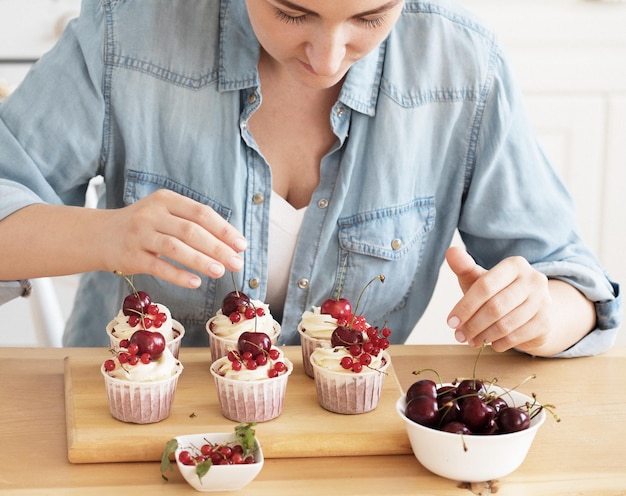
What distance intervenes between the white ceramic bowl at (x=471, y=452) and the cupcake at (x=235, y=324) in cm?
34

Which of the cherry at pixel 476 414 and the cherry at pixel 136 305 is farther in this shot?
the cherry at pixel 136 305

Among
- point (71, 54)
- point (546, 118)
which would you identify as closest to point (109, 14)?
point (71, 54)

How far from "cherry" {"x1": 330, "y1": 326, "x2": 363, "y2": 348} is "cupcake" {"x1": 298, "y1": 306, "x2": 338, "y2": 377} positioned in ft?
0.13

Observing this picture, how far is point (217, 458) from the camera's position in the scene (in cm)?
111

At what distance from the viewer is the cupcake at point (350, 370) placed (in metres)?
1.28

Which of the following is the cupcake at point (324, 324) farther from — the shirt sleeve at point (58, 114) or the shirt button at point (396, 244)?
the shirt sleeve at point (58, 114)

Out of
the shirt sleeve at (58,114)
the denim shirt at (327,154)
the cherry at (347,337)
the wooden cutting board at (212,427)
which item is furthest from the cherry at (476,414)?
the shirt sleeve at (58,114)

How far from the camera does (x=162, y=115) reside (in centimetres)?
159

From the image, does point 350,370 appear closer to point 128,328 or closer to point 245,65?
point 128,328

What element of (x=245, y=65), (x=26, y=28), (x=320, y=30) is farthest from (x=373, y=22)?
(x=26, y=28)

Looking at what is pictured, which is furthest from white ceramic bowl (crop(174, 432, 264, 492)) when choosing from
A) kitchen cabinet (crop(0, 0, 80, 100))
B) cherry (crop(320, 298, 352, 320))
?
kitchen cabinet (crop(0, 0, 80, 100))

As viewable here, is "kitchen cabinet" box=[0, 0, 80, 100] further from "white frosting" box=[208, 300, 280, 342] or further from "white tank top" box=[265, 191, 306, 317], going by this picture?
"white frosting" box=[208, 300, 280, 342]

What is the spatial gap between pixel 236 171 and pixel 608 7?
182cm

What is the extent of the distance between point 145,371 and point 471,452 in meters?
0.44
